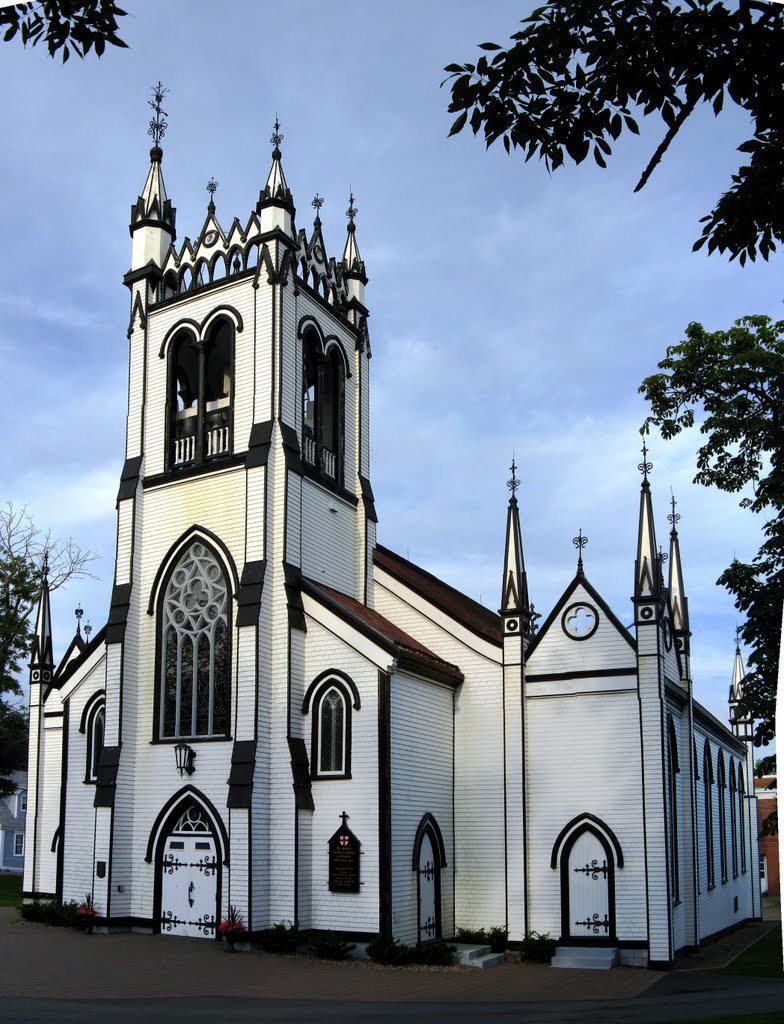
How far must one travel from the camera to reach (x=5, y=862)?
72.2 m

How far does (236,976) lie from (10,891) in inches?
1183

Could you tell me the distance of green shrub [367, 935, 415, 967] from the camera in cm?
2191

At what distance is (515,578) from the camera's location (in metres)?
26.8

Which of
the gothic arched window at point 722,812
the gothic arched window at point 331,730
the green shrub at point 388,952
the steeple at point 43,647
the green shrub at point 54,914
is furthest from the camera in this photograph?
the gothic arched window at point 722,812

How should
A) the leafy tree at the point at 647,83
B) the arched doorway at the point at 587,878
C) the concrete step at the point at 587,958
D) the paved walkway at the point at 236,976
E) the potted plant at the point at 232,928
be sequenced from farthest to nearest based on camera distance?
the arched doorway at the point at 587,878
the concrete step at the point at 587,958
the potted plant at the point at 232,928
the paved walkway at the point at 236,976
the leafy tree at the point at 647,83

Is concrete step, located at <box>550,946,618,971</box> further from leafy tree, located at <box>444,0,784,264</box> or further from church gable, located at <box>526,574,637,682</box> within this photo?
leafy tree, located at <box>444,0,784,264</box>

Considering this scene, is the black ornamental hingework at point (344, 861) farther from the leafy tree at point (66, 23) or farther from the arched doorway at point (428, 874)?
the leafy tree at point (66, 23)

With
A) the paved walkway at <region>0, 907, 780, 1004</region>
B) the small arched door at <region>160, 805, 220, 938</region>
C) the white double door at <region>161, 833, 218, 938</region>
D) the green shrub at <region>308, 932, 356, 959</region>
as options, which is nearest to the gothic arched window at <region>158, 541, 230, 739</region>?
the small arched door at <region>160, 805, 220, 938</region>

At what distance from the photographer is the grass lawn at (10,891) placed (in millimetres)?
38331

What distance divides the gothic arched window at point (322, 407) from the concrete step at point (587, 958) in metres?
12.6

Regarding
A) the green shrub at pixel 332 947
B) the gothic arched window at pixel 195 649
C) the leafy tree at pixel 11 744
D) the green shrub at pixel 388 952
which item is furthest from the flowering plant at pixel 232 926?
the leafy tree at pixel 11 744

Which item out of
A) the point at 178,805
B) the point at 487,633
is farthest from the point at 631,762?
the point at 178,805

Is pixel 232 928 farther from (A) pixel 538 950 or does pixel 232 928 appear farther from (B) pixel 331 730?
(A) pixel 538 950

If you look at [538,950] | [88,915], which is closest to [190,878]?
[88,915]
